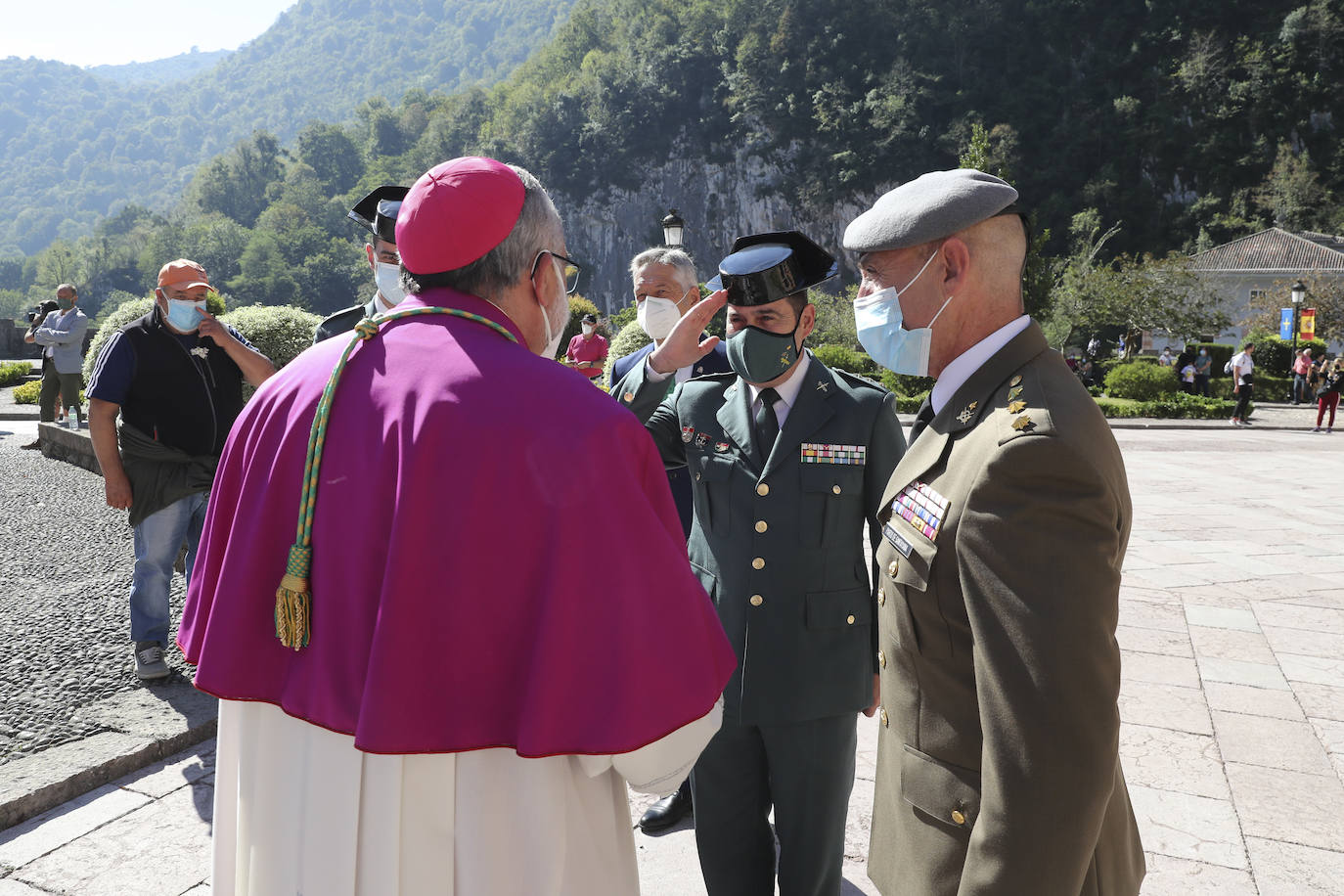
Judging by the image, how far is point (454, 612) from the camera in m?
1.31

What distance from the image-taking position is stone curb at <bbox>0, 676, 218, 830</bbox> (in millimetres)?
3230

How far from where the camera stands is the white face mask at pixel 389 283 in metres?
3.72

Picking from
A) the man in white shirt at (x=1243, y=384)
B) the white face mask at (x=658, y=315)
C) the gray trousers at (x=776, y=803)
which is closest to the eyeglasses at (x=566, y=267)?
the gray trousers at (x=776, y=803)

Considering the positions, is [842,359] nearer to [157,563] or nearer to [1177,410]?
[1177,410]

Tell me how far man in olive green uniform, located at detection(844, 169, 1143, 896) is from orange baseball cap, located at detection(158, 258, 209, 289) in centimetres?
363

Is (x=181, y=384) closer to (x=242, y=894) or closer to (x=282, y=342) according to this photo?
(x=242, y=894)

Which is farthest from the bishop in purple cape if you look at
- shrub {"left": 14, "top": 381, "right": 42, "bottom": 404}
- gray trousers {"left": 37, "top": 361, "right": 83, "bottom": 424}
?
shrub {"left": 14, "top": 381, "right": 42, "bottom": 404}

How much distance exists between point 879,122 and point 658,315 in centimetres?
7322

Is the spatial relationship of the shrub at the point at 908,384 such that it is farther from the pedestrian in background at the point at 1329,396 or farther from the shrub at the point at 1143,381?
the pedestrian in background at the point at 1329,396

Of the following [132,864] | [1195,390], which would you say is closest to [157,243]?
[1195,390]

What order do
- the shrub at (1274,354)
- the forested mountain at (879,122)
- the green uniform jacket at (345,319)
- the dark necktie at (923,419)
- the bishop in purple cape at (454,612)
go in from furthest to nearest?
the forested mountain at (879,122)
the shrub at (1274,354)
the green uniform jacket at (345,319)
the dark necktie at (923,419)
the bishop in purple cape at (454,612)

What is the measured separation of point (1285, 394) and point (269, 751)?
31.4 meters

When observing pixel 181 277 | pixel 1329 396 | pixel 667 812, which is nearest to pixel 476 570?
pixel 667 812

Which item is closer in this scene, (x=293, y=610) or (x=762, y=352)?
(x=293, y=610)
